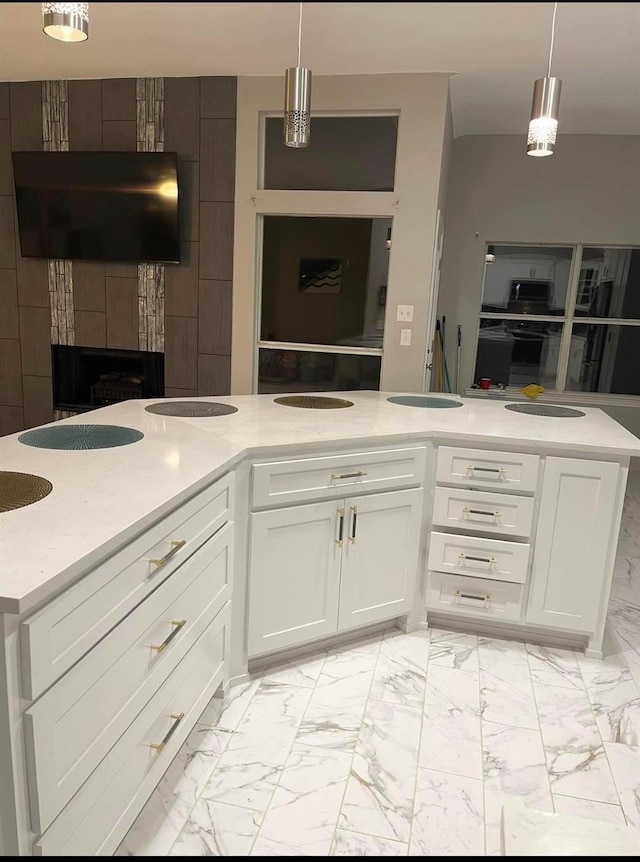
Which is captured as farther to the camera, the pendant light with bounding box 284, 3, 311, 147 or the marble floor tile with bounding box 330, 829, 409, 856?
the pendant light with bounding box 284, 3, 311, 147

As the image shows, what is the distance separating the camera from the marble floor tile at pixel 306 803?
5.30 feet

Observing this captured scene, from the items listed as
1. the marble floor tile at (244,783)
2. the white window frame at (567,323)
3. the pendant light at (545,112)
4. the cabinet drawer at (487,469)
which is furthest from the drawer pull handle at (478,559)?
the white window frame at (567,323)

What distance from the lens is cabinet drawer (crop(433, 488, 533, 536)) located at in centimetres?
253

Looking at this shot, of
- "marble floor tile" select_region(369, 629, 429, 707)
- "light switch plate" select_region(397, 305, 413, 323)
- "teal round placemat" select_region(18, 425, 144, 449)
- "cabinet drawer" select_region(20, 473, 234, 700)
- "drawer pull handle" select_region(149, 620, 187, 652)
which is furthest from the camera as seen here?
"light switch plate" select_region(397, 305, 413, 323)

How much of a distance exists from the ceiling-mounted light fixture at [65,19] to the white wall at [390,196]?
8.33 feet

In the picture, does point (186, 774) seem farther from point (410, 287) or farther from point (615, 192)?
point (615, 192)

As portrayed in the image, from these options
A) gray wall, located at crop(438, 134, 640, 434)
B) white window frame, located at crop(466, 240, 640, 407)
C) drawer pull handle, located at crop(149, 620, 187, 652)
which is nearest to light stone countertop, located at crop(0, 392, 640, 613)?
drawer pull handle, located at crop(149, 620, 187, 652)

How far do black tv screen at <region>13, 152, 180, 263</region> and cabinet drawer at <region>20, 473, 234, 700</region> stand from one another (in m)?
2.81

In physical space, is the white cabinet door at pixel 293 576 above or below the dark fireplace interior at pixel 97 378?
below

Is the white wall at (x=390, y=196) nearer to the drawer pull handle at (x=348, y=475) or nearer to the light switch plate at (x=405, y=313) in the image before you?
the light switch plate at (x=405, y=313)

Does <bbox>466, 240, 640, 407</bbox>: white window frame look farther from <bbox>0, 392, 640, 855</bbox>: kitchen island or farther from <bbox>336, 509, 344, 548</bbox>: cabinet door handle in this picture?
<bbox>336, 509, 344, 548</bbox>: cabinet door handle

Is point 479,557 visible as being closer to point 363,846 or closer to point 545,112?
point 363,846

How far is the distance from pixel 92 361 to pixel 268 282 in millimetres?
1404

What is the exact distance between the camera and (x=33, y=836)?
3.69ft
